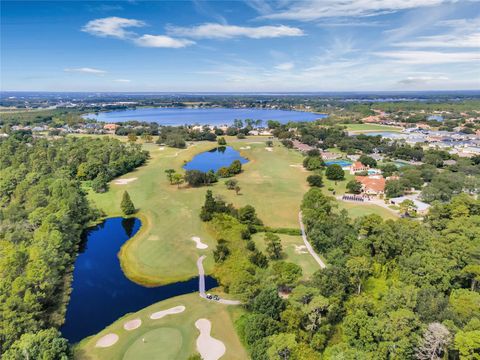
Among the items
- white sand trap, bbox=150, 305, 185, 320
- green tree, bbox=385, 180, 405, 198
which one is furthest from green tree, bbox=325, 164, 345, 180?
white sand trap, bbox=150, 305, 185, 320

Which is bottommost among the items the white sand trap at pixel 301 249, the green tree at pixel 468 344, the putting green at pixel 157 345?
the putting green at pixel 157 345

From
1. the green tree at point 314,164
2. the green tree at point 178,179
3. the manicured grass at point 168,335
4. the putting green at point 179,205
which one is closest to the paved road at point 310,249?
the putting green at point 179,205

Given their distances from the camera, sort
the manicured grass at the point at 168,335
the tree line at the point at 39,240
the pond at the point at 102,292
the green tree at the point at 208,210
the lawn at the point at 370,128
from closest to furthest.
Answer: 1. the tree line at the point at 39,240
2. the manicured grass at the point at 168,335
3. the pond at the point at 102,292
4. the green tree at the point at 208,210
5. the lawn at the point at 370,128

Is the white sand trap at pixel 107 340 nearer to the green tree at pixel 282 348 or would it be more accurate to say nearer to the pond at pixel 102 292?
the pond at pixel 102 292

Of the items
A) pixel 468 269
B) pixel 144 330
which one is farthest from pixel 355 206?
pixel 144 330

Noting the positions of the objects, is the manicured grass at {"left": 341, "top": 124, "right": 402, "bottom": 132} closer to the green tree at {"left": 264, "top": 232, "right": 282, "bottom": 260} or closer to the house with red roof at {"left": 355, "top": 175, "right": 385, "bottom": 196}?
the house with red roof at {"left": 355, "top": 175, "right": 385, "bottom": 196}

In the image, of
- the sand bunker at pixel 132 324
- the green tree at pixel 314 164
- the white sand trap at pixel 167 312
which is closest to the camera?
the sand bunker at pixel 132 324

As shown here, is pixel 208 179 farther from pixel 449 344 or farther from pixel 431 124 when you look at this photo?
pixel 431 124
